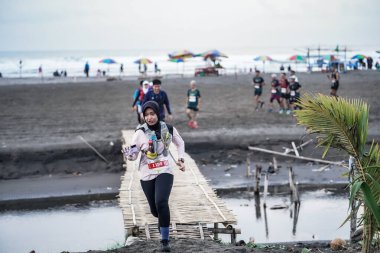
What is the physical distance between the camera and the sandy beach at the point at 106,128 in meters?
17.6

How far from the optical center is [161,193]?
7.26m

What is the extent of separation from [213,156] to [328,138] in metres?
11.9

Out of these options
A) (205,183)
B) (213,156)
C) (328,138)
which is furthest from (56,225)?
(328,138)

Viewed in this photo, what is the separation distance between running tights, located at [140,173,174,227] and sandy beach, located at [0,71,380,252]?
0.48 metres

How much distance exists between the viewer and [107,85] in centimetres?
3797

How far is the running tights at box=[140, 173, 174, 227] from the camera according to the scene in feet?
23.8

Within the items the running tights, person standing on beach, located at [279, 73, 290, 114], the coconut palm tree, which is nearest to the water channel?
the running tights

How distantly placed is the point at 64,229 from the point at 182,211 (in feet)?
13.6

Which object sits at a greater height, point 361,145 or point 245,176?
point 361,145

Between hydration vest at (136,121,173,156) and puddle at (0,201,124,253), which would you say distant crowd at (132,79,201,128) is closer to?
puddle at (0,201,124,253)

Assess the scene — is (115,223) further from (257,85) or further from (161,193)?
(257,85)

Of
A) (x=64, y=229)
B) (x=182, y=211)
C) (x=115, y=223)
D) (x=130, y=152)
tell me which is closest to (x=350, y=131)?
(x=130, y=152)

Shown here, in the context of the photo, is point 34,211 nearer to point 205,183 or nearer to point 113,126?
point 205,183

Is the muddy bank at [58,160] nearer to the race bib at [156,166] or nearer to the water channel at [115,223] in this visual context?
the water channel at [115,223]
